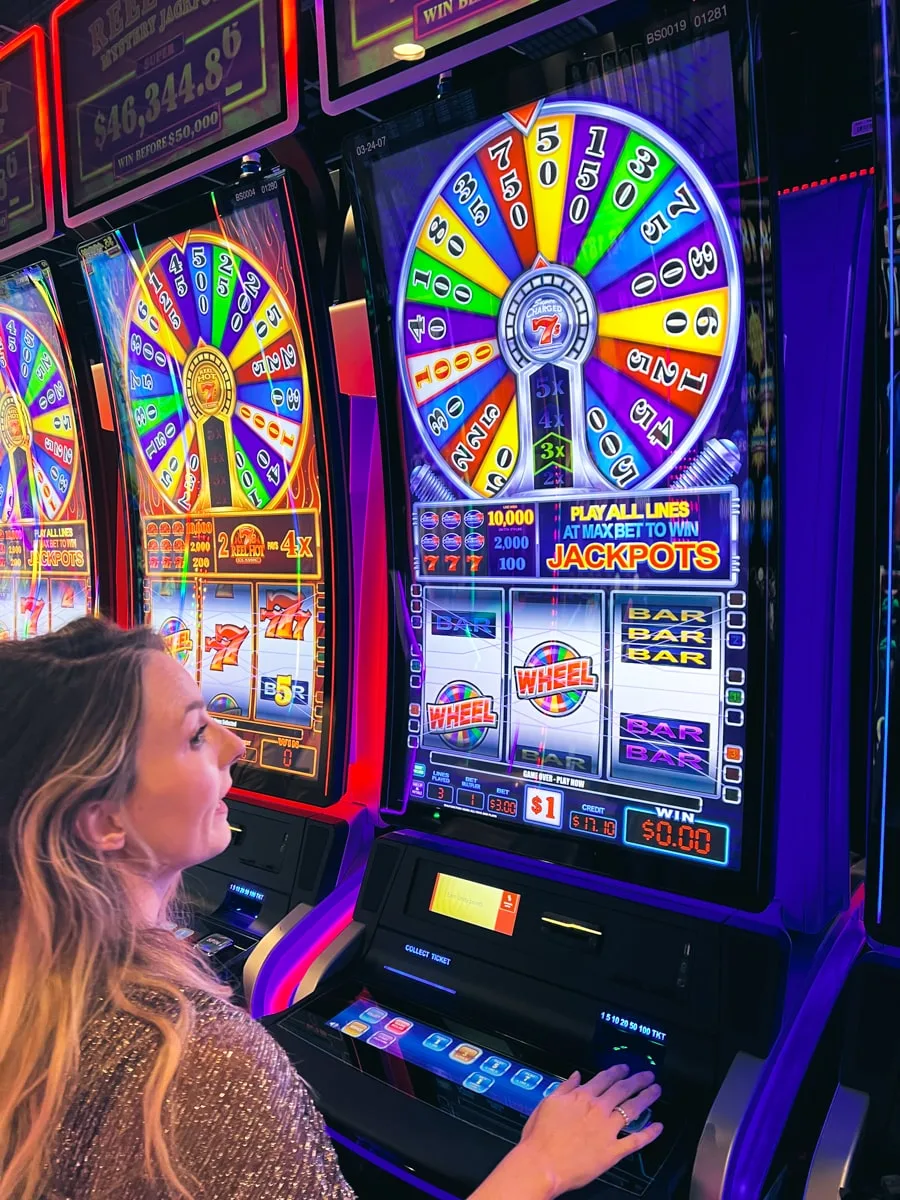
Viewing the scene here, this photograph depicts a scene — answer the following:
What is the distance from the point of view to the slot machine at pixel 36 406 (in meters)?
2.65

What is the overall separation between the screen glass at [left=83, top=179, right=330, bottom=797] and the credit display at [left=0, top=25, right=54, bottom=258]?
406 mm

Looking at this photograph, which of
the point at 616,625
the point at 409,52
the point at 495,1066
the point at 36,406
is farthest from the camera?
the point at 36,406

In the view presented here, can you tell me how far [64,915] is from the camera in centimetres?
107

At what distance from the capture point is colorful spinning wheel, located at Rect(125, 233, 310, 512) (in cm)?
208

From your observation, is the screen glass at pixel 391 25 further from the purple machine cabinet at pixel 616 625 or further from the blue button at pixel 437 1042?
the blue button at pixel 437 1042

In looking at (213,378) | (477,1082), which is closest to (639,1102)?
(477,1082)

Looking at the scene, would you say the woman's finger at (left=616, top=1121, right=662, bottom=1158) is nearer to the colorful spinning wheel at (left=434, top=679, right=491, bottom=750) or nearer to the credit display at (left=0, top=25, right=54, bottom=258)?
the colorful spinning wheel at (left=434, top=679, right=491, bottom=750)

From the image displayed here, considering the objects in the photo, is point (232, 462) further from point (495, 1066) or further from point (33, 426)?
point (495, 1066)

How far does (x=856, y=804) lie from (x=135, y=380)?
1.96 meters

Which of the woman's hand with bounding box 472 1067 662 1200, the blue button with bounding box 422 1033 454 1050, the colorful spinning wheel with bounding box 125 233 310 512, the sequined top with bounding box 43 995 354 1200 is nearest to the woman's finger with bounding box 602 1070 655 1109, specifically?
the woman's hand with bounding box 472 1067 662 1200

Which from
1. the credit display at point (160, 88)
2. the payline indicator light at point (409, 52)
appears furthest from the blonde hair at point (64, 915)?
the credit display at point (160, 88)

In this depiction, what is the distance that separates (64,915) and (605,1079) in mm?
756

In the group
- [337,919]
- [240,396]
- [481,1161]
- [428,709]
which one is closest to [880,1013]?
[481,1161]

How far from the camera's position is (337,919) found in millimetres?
1888
